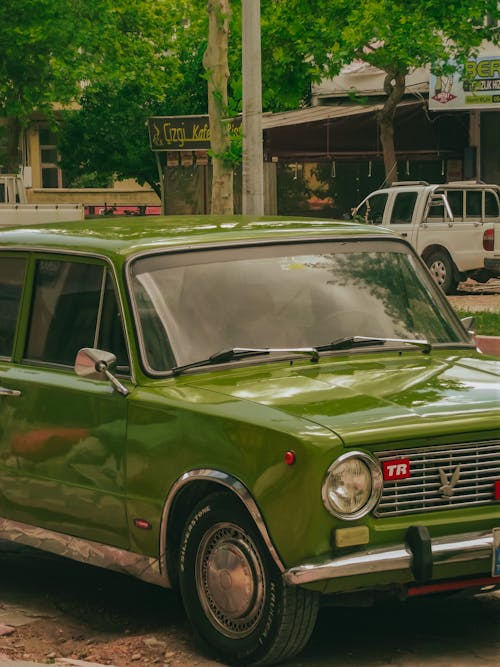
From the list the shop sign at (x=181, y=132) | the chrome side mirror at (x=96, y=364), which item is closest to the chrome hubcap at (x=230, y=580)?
the chrome side mirror at (x=96, y=364)

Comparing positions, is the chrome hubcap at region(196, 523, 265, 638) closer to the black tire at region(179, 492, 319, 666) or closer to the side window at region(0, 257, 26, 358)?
the black tire at region(179, 492, 319, 666)

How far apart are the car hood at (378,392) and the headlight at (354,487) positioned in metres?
0.08

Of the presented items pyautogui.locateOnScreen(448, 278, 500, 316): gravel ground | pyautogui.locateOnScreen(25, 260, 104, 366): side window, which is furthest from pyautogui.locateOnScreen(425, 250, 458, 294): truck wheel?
pyautogui.locateOnScreen(25, 260, 104, 366): side window

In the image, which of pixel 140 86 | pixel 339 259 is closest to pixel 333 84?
pixel 140 86

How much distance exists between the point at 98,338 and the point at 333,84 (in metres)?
31.7

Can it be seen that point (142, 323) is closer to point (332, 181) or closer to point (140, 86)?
point (332, 181)

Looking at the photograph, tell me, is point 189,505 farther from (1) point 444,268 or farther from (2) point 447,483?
(1) point 444,268

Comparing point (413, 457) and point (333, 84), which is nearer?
point (413, 457)

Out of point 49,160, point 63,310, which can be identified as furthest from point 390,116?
point 49,160

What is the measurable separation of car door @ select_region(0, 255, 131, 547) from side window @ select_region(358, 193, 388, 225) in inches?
721

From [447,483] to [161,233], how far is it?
6.04 ft

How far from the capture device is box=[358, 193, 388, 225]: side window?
2500 centimetres

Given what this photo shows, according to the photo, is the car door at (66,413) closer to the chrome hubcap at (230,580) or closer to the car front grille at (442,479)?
the chrome hubcap at (230,580)

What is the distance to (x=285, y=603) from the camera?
5336 millimetres
